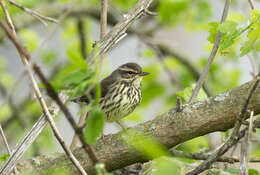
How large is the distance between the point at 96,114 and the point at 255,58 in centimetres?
266

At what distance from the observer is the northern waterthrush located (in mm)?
3998

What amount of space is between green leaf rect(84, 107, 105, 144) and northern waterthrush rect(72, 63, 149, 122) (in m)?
2.11

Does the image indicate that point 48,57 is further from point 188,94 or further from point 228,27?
point 228,27

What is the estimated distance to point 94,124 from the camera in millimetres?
1639

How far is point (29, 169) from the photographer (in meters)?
3.09

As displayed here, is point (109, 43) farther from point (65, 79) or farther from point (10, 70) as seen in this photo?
point (10, 70)

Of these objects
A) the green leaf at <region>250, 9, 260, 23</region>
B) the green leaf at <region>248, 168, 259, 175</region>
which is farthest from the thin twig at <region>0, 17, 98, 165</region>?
the green leaf at <region>248, 168, 259, 175</region>

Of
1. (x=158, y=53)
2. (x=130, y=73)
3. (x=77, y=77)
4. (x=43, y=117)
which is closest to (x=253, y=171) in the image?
(x=43, y=117)

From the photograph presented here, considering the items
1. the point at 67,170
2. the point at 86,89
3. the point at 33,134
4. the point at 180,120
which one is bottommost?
the point at 67,170

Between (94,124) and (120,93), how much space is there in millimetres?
2523

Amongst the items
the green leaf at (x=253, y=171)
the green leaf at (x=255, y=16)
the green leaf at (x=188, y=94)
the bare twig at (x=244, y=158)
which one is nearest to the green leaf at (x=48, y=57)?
the green leaf at (x=188, y=94)

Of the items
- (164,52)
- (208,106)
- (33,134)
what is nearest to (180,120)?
(208,106)

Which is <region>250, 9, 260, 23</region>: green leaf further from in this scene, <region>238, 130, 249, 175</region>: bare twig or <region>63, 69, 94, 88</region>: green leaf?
<region>63, 69, 94, 88</region>: green leaf

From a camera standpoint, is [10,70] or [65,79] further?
[10,70]
